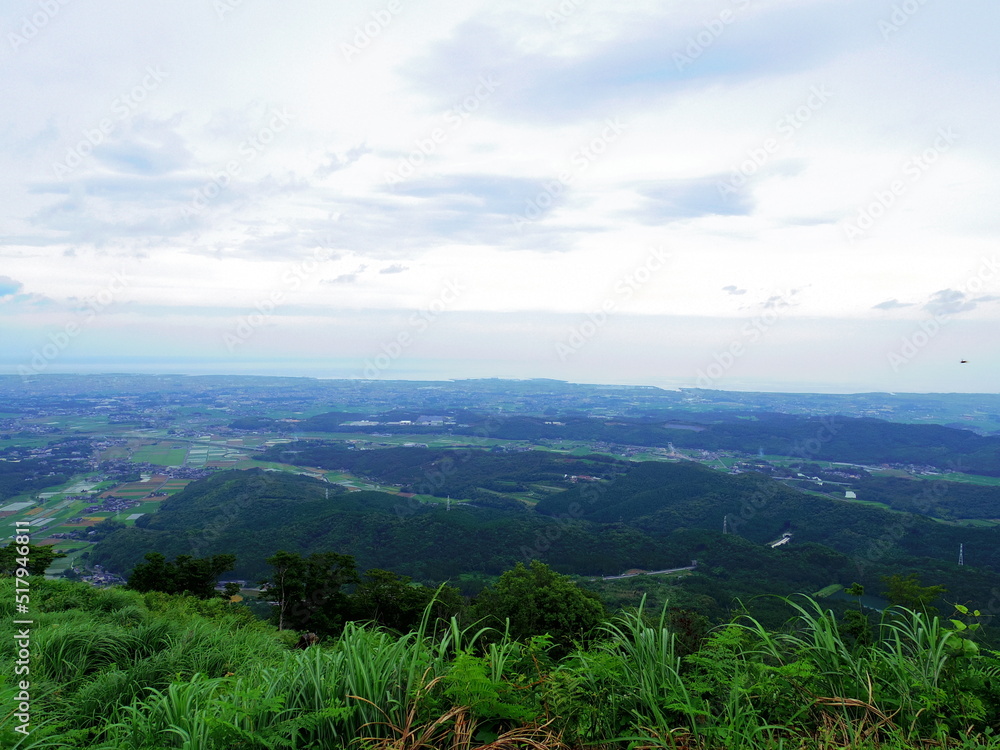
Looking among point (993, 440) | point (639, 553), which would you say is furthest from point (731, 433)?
point (639, 553)

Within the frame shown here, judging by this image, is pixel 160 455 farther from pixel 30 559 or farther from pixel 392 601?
pixel 392 601

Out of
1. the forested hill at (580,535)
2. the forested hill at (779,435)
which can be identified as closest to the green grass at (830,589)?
the forested hill at (580,535)

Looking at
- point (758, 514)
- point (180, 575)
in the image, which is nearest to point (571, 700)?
point (180, 575)

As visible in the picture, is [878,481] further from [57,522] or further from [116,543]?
[57,522]

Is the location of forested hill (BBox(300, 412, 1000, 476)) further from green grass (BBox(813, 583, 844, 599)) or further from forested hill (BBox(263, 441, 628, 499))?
green grass (BBox(813, 583, 844, 599))

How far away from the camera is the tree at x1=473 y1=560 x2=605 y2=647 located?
14.1m

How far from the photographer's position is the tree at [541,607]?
14.1 meters

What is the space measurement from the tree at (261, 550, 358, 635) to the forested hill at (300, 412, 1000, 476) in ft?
314

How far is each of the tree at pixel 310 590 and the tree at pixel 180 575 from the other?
1.58 metres

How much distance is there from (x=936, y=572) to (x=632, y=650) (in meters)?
47.2

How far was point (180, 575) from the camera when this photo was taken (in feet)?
51.4

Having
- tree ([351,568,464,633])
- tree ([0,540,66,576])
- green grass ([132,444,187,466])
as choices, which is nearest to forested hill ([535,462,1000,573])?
tree ([351,568,464,633])

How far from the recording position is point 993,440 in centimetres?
10225

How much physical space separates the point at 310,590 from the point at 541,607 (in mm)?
7230
